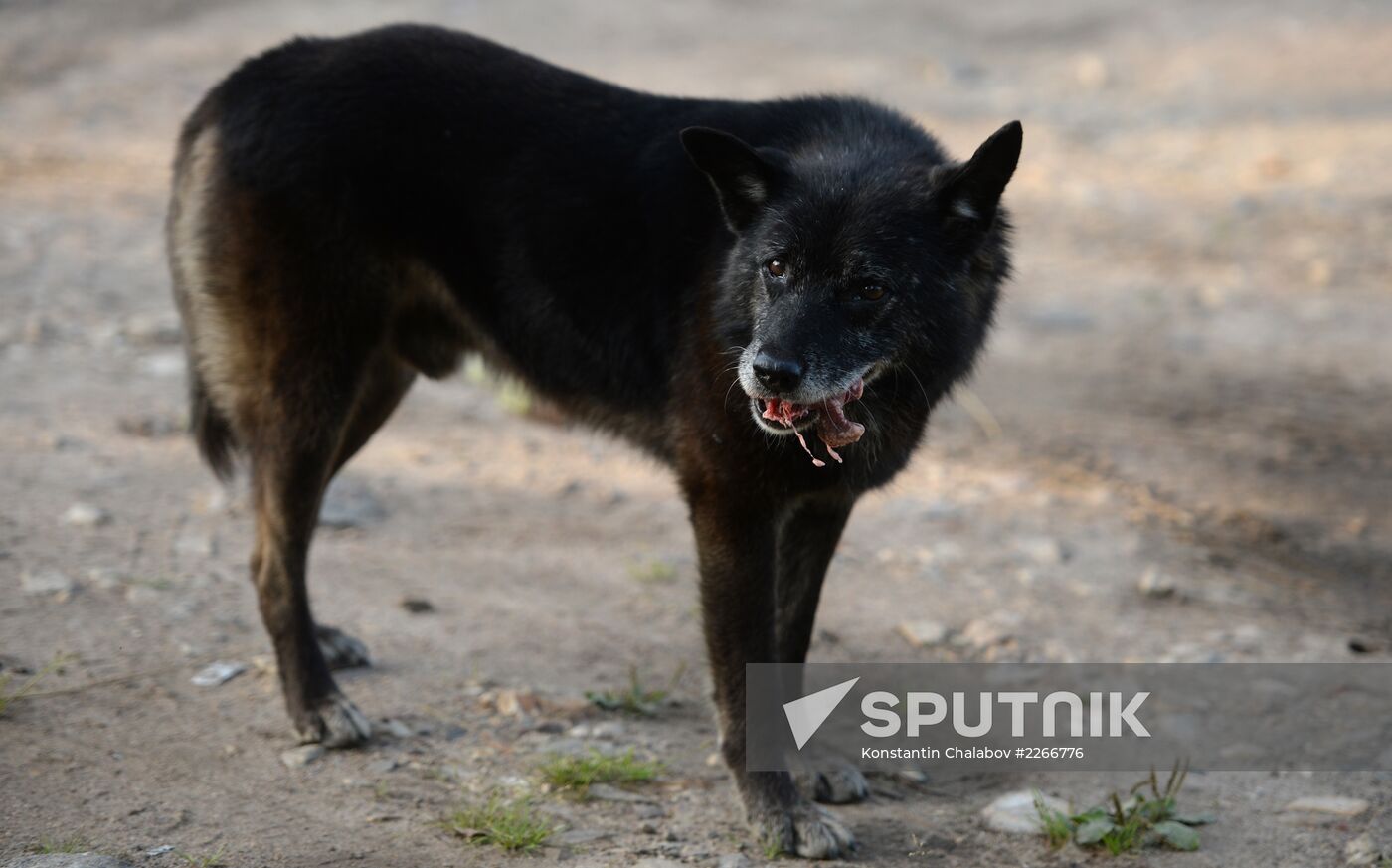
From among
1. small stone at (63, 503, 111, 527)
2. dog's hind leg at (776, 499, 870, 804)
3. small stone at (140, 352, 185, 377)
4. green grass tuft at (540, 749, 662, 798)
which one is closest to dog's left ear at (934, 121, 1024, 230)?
dog's hind leg at (776, 499, 870, 804)

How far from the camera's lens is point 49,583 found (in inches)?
166

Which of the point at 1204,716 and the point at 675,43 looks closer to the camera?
the point at 1204,716

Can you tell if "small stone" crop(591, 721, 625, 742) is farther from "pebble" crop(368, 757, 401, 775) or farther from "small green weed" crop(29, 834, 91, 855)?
"small green weed" crop(29, 834, 91, 855)

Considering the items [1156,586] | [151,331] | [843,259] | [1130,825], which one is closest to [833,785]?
[1130,825]

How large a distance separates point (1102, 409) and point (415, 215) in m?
3.92

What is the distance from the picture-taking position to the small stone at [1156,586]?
16.1 ft

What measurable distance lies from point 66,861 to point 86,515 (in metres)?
2.03

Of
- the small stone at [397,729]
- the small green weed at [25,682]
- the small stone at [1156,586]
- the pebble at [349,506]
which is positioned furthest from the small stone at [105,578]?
the small stone at [1156,586]

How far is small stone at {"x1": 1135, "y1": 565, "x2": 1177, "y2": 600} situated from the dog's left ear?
6.83 feet

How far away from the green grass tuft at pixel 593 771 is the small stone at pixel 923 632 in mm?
1255

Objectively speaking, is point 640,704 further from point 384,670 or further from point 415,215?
point 415,215

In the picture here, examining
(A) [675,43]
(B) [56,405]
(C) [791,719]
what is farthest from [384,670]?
(A) [675,43]

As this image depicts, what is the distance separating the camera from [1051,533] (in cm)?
536

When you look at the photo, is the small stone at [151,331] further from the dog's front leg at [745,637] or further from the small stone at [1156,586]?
the small stone at [1156,586]
